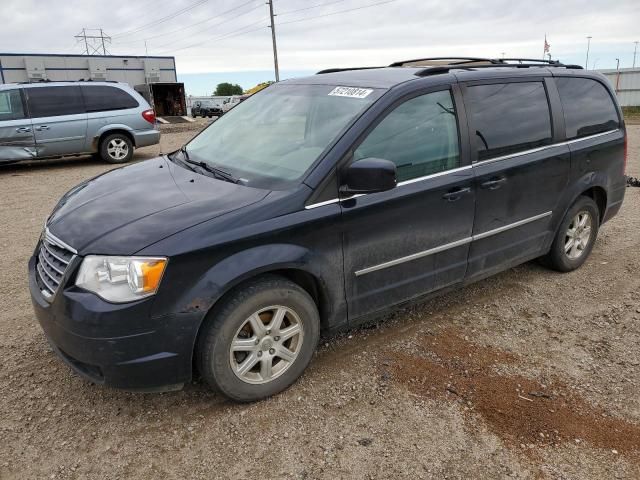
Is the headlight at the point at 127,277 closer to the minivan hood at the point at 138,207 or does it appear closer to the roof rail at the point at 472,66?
the minivan hood at the point at 138,207

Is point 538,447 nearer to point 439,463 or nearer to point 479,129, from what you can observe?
point 439,463

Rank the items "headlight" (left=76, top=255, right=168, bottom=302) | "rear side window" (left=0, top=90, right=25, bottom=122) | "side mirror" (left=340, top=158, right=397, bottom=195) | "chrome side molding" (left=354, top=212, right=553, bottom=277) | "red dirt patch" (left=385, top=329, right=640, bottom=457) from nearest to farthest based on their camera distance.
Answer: "headlight" (left=76, top=255, right=168, bottom=302) < "red dirt patch" (left=385, top=329, right=640, bottom=457) < "side mirror" (left=340, top=158, right=397, bottom=195) < "chrome side molding" (left=354, top=212, right=553, bottom=277) < "rear side window" (left=0, top=90, right=25, bottom=122)

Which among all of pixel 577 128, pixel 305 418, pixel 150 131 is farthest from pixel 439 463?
pixel 150 131

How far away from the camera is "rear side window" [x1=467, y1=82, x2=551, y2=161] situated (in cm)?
359

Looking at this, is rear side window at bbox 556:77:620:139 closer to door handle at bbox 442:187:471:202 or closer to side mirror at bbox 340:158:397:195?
door handle at bbox 442:187:471:202

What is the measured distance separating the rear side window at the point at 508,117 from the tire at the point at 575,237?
0.81 metres

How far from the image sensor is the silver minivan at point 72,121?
9805 mm

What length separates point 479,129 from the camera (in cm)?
357

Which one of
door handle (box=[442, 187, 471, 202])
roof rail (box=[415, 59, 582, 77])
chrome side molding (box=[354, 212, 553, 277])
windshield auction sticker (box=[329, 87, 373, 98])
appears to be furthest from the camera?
roof rail (box=[415, 59, 582, 77])

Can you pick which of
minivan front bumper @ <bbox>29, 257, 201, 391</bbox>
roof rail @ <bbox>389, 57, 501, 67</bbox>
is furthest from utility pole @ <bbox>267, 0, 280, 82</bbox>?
minivan front bumper @ <bbox>29, 257, 201, 391</bbox>

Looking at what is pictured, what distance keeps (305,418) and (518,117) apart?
8.90 ft

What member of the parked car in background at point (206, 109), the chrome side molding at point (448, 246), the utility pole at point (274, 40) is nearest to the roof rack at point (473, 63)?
the chrome side molding at point (448, 246)

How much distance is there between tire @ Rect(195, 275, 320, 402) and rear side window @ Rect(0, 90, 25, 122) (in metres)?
9.34

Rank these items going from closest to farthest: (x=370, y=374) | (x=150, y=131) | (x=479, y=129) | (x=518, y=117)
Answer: (x=370, y=374) → (x=479, y=129) → (x=518, y=117) → (x=150, y=131)
